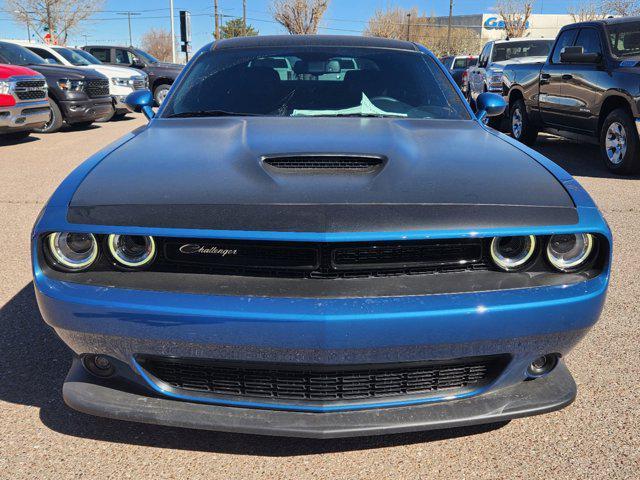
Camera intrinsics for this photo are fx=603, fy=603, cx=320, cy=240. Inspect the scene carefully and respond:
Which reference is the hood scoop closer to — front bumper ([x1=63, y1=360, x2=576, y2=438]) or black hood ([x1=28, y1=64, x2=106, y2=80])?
front bumper ([x1=63, y1=360, x2=576, y2=438])

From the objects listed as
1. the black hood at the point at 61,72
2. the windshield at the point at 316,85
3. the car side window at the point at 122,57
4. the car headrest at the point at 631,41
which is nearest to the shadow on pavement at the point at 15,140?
the black hood at the point at 61,72

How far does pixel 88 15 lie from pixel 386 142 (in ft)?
168

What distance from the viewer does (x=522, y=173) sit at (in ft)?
7.13

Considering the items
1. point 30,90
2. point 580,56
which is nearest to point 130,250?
point 580,56

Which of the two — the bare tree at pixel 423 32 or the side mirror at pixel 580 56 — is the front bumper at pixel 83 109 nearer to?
the side mirror at pixel 580 56

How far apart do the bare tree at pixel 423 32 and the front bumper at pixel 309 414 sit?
60935mm

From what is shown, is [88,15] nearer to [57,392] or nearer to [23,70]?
[23,70]

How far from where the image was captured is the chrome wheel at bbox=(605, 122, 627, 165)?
703 centimetres

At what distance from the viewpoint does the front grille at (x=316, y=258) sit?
185cm

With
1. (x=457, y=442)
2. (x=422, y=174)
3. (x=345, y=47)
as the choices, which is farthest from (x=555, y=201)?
(x=345, y=47)

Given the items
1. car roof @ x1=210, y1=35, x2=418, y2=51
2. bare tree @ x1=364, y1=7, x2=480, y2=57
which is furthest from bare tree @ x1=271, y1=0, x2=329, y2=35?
car roof @ x1=210, y1=35, x2=418, y2=51

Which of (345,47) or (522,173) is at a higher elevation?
(345,47)

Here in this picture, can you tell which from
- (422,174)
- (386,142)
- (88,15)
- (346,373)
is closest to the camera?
(346,373)

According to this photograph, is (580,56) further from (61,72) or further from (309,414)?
(61,72)
